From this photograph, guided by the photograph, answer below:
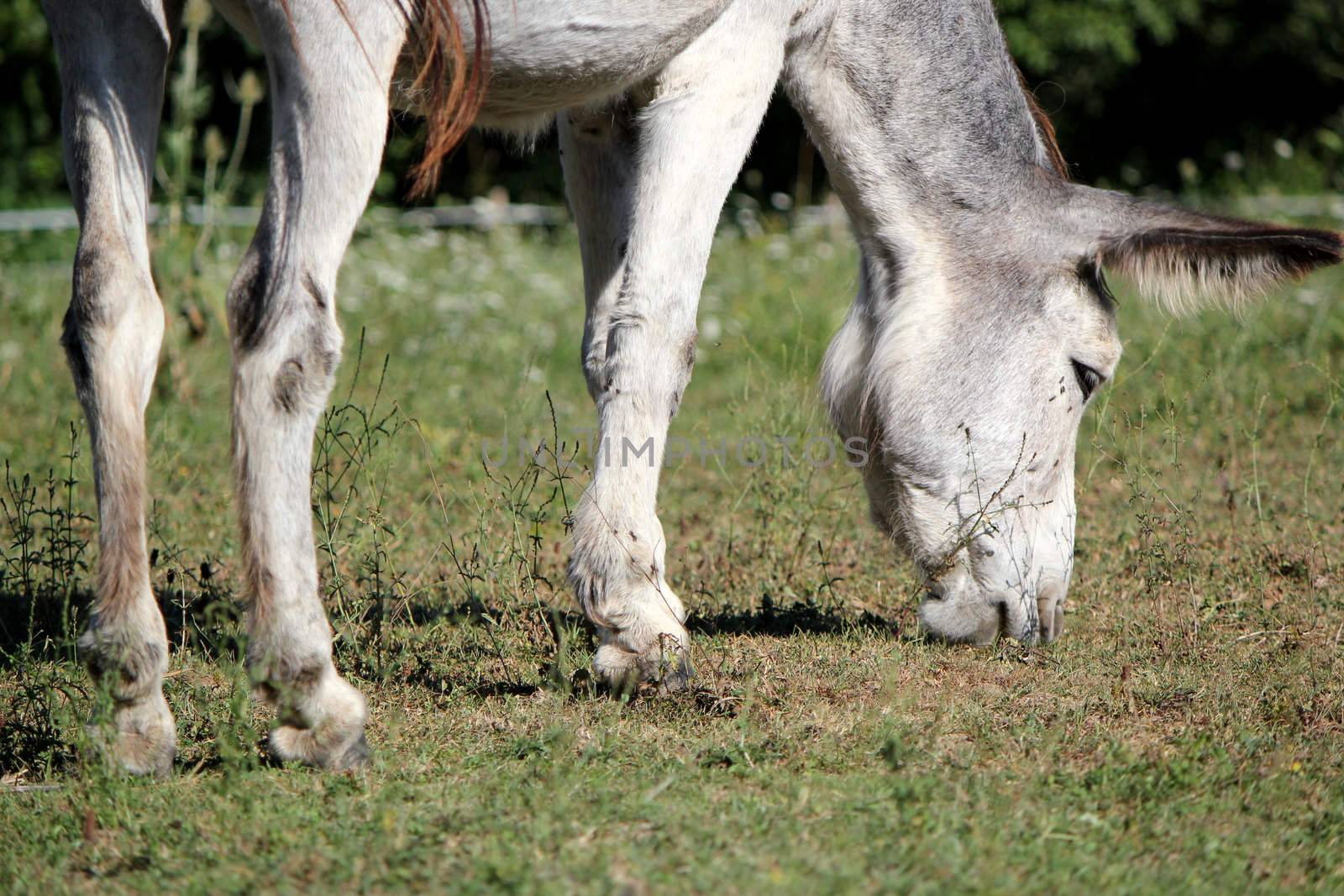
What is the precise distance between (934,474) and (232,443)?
195 cm

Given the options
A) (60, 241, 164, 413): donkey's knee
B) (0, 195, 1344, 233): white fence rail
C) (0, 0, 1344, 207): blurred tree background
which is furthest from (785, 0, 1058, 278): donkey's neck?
(0, 0, 1344, 207): blurred tree background

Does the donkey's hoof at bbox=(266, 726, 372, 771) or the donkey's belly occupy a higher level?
the donkey's belly

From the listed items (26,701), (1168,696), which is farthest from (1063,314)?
(26,701)

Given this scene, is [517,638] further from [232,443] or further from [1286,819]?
[1286,819]

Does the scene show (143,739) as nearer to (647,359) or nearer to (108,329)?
(108,329)

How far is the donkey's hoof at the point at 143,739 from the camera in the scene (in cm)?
285

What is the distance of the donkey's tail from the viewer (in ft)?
9.31

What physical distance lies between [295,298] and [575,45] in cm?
89

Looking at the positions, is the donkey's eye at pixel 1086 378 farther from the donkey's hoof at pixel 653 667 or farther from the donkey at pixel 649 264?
the donkey's hoof at pixel 653 667

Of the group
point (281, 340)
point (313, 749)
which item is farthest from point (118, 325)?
point (313, 749)

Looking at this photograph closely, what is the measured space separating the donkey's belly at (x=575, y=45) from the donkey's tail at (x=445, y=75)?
0.05 meters

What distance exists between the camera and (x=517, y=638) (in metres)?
3.86

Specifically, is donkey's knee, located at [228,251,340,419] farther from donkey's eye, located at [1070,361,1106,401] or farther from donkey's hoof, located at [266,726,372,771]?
donkey's eye, located at [1070,361,1106,401]

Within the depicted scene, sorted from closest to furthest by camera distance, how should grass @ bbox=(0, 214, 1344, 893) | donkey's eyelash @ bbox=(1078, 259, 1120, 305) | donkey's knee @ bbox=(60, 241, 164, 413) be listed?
1. grass @ bbox=(0, 214, 1344, 893)
2. donkey's knee @ bbox=(60, 241, 164, 413)
3. donkey's eyelash @ bbox=(1078, 259, 1120, 305)
